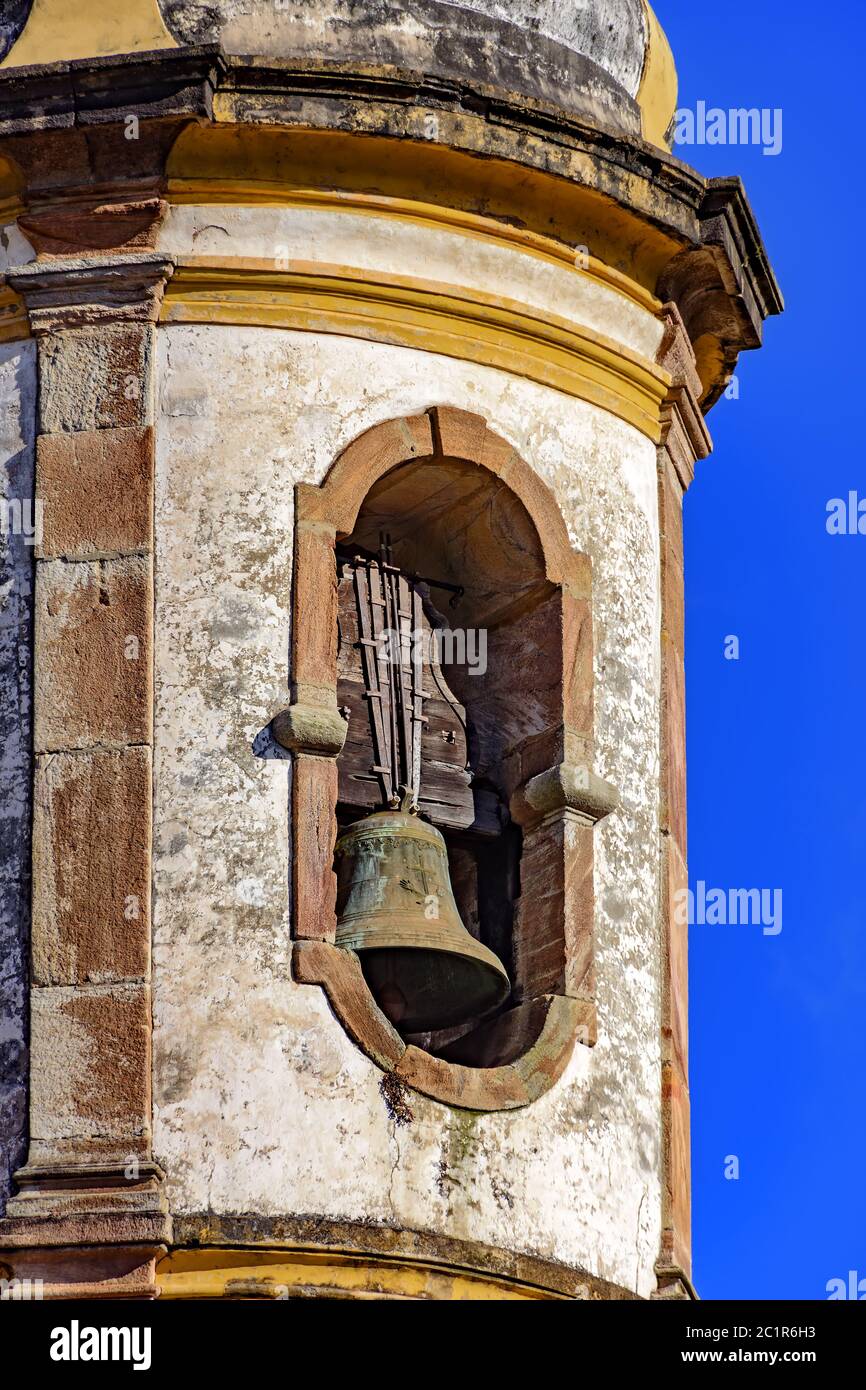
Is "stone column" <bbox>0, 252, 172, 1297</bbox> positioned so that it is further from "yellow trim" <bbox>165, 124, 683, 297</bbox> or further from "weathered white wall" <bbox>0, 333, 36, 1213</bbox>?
"yellow trim" <bbox>165, 124, 683, 297</bbox>

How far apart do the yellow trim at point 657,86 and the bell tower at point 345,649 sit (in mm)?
240

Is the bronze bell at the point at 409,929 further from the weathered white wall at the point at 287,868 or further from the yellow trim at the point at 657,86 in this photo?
the yellow trim at the point at 657,86

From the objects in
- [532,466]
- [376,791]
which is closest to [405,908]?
[376,791]

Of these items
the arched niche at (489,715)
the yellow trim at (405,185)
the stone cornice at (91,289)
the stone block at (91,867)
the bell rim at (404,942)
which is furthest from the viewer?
the yellow trim at (405,185)

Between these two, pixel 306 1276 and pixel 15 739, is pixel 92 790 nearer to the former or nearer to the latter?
pixel 15 739

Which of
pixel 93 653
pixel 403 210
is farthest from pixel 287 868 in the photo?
pixel 403 210

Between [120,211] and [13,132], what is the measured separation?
482 mm

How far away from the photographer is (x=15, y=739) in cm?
1856

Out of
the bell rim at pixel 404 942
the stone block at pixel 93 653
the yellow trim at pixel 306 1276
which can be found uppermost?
the stone block at pixel 93 653

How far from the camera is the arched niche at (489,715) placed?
18.4m

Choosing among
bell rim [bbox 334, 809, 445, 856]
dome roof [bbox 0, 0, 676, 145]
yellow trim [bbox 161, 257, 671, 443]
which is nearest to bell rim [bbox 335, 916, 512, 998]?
bell rim [bbox 334, 809, 445, 856]

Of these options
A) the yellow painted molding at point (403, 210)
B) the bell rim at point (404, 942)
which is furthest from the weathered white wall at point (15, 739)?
the bell rim at point (404, 942)

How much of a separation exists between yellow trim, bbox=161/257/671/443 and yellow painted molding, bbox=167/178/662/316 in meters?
0.24

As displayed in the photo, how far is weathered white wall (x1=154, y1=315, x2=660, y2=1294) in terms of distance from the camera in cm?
1800
